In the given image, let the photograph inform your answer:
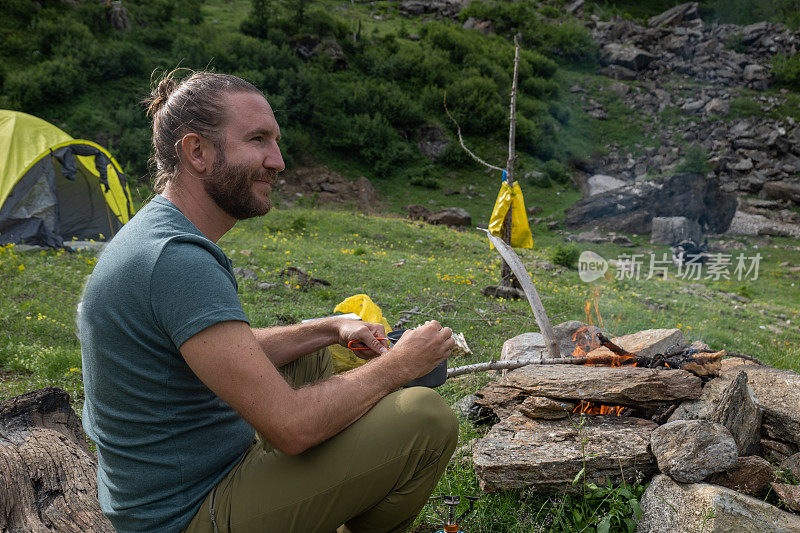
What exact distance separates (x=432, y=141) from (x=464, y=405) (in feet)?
78.9

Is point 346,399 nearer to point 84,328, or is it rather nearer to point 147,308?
point 147,308

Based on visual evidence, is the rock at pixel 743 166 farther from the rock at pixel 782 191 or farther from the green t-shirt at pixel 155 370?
the green t-shirt at pixel 155 370

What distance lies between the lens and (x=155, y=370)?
166 cm

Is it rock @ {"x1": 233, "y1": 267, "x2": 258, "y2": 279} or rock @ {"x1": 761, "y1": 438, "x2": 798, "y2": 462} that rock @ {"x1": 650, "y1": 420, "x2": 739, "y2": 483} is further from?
rock @ {"x1": 233, "y1": 267, "x2": 258, "y2": 279}

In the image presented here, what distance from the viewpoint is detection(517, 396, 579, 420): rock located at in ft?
10.9

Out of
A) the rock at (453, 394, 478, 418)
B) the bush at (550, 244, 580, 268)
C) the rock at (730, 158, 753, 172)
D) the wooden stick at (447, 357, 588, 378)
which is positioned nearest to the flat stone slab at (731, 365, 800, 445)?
the wooden stick at (447, 357, 588, 378)

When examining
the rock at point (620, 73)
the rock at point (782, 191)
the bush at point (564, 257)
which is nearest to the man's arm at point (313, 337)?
the bush at point (564, 257)

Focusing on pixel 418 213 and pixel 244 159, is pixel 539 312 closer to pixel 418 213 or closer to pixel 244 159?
pixel 244 159

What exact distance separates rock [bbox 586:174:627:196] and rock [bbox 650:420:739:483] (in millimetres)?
24352

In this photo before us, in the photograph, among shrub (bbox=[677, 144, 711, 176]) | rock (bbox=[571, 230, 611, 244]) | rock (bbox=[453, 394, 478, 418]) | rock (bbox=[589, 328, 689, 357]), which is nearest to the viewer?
rock (bbox=[453, 394, 478, 418])

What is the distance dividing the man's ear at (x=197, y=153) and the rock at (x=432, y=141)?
2486 cm

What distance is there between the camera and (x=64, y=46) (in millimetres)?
A: 22594

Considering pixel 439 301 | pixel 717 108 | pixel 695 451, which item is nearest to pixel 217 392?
pixel 695 451

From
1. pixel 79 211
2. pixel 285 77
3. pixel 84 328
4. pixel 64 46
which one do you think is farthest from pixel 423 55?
pixel 84 328
